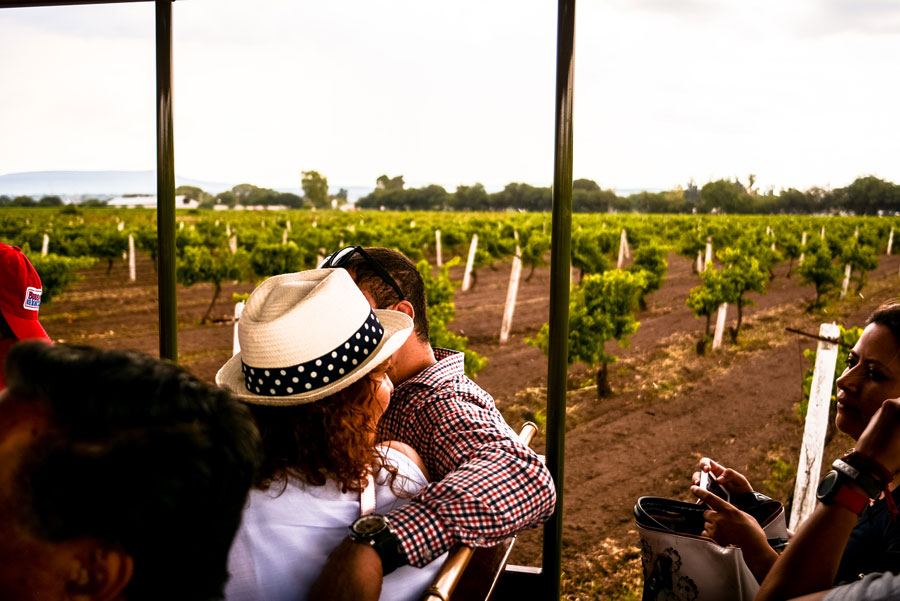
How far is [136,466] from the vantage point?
491 mm

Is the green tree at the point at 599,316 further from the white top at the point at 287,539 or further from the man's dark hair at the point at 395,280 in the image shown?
the white top at the point at 287,539

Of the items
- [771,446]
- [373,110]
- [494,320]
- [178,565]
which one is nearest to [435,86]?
[373,110]

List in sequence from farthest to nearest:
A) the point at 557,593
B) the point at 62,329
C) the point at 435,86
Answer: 1. the point at 62,329
2. the point at 435,86
3. the point at 557,593

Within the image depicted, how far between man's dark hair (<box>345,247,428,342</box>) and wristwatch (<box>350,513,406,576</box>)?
0.57 metres

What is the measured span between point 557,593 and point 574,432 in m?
5.55

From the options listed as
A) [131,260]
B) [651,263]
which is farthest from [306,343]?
[131,260]

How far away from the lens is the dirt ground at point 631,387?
5723mm

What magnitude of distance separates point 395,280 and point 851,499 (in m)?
0.87

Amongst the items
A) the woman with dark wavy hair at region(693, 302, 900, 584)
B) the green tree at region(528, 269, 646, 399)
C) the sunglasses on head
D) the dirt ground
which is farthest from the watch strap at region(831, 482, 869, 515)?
the green tree at region(528, 269, 646, 399)

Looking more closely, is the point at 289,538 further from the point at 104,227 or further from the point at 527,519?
the point at 104,227

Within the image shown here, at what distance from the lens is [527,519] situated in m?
1.03

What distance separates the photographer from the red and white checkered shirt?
3.03ft

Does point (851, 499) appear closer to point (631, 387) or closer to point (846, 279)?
point (631, 387)

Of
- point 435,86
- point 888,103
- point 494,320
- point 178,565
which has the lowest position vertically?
point 494,320
